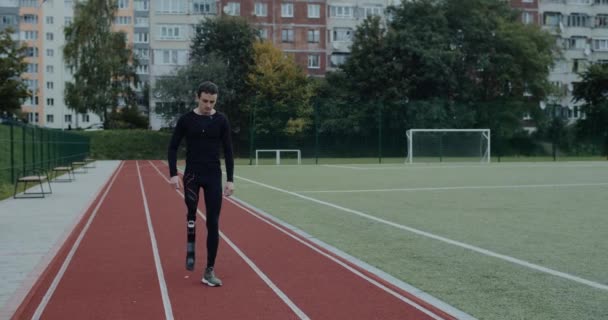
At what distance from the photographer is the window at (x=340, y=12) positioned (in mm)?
62906

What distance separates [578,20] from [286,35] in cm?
3054

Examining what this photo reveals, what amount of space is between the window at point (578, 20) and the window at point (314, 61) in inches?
1050

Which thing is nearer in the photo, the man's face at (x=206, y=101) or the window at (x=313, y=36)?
the man's face at (x=206, y=101)

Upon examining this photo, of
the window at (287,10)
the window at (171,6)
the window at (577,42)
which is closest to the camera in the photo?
the window at (171,6)

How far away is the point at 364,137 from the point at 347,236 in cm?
3234

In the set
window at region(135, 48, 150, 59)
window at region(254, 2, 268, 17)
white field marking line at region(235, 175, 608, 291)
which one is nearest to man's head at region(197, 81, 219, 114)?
white field marking line at region(235, 175, 608, 291)

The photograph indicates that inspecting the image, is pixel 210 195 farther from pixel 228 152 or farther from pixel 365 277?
pixel 365 277

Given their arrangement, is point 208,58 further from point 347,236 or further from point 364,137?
point 347,236

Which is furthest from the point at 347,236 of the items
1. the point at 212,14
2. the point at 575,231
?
the point at 212,14

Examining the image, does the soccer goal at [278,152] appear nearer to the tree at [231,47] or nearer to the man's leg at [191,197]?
the tree at [231,47]

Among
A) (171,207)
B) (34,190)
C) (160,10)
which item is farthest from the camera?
(160,10)

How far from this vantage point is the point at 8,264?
7.33 meters

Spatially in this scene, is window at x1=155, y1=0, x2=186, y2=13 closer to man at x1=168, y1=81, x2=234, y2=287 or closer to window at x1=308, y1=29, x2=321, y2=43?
window at x1=308, y1=29, x2=321, y2=43

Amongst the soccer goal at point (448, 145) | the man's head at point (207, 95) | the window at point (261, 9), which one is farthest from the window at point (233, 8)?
the man's head at point (207, 95)
